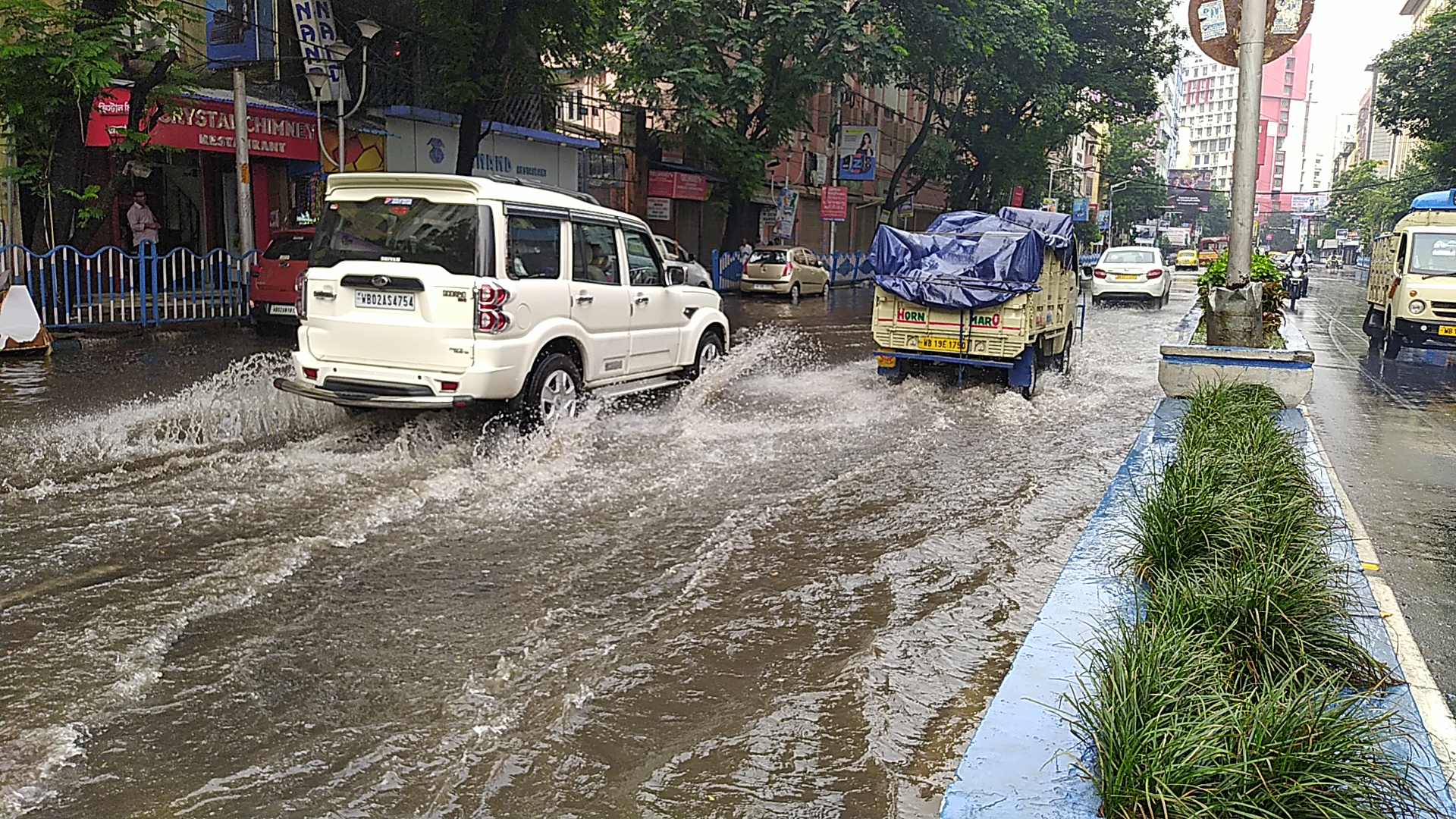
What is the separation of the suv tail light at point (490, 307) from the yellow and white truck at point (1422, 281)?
14.4 meters

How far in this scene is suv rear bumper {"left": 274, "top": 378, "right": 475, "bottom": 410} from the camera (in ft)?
25.9

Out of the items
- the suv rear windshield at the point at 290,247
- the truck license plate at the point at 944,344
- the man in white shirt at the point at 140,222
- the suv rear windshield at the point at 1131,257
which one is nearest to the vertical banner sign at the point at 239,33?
the man in white shirt at the point at 140,222

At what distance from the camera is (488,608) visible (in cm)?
517

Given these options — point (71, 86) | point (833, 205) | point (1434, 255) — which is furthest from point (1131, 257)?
point (71, 86)

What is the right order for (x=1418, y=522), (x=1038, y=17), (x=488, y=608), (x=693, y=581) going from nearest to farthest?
(x=488, y=608), (x=693, y=581), (x=1418, y=522), (x=1038, y=17)

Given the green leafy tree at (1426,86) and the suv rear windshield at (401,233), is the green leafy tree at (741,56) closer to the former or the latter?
the suv rear windshield at (401,233)

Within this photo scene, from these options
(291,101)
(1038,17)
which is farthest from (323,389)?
(1038,17)

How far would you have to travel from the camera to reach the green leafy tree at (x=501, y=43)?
19.1 meters

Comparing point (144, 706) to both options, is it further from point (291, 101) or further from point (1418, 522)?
point (291, 101)

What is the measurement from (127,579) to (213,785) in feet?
7.28

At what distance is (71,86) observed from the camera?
14.2m

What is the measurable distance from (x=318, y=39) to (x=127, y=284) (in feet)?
18.4

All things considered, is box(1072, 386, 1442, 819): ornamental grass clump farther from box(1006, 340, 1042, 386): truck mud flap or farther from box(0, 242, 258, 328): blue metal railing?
box(0, 242, 258, 328): blue metal railing

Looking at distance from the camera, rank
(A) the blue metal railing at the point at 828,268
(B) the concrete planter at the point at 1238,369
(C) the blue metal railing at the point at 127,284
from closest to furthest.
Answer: (B) the concrete planter at the point at 1238,369
(C) the blue metal railing at the point at 127,284
(A) the blue metal railing at the point at 828,268
